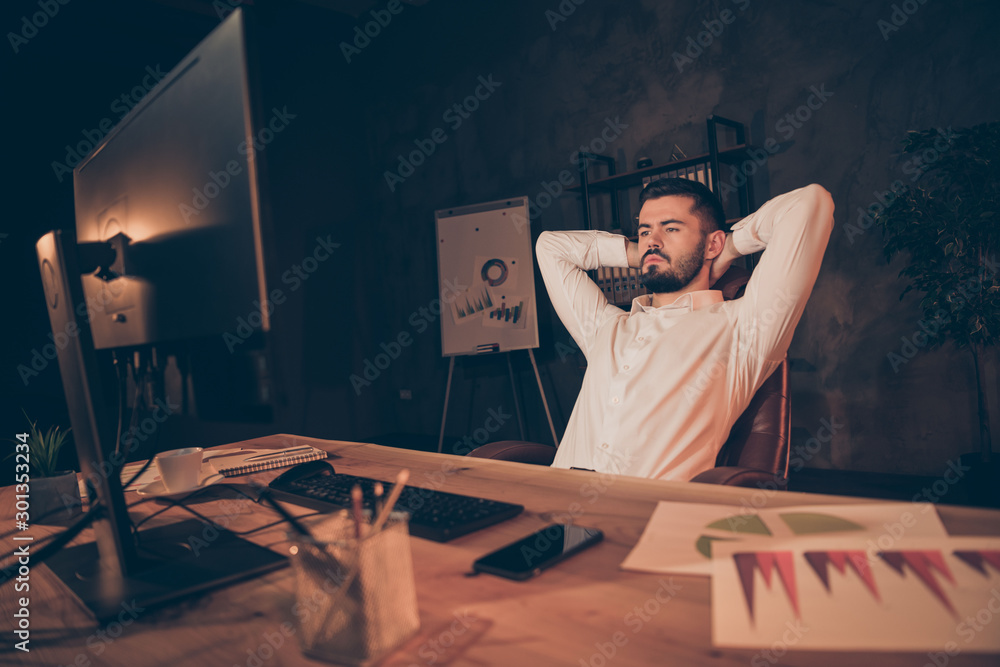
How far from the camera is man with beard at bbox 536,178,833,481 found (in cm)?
152

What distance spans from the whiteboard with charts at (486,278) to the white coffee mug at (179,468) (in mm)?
3203

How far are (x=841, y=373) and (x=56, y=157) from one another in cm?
459

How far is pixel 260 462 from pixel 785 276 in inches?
50.0

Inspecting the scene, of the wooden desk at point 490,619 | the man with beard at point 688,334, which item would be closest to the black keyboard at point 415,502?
the wooden desk at point 490,619

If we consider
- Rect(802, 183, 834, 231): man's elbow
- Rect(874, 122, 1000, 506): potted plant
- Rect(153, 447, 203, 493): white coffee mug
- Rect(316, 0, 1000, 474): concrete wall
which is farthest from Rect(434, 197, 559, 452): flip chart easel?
Rect(153, 447, 203, 493): white coffee mug

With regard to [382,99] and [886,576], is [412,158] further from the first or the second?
[886,576]

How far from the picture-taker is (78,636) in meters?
0.54

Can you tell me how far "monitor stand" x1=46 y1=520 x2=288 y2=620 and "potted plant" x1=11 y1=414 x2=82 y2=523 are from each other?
0.98 feet

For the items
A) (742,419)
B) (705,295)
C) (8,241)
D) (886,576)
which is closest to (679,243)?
(705,295)

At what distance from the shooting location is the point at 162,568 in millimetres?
681

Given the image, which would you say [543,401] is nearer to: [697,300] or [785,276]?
[697,300]

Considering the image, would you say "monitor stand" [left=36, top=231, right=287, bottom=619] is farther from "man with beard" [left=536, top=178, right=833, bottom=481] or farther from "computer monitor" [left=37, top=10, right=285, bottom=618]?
"man with beard" [left=536, top=178, right=833, bottom=481]

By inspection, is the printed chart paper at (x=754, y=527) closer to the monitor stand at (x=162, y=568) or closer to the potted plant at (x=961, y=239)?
the monitor stand at (x=162, y=568)

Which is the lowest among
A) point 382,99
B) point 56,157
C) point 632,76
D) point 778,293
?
point 778,293
